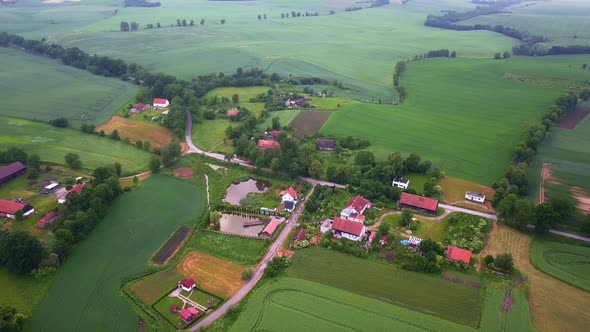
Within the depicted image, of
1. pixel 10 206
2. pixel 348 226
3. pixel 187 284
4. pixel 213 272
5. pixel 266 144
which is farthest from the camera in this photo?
pixel 266 144

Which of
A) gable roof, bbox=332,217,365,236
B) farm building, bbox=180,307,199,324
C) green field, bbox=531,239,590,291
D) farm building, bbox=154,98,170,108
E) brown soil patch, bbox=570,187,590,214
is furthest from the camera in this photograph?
farm building, bbox=154,98,170,108

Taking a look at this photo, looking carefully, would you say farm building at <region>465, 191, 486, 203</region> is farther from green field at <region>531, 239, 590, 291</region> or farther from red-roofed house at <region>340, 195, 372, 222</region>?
red-roofed house at <region>340, 195, 372, 222</region>

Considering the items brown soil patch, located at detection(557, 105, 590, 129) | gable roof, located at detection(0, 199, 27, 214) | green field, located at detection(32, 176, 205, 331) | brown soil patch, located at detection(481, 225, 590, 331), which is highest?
brown soil patch, located at detection(557, 105, 590, 129)

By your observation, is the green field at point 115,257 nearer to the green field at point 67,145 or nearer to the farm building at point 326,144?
the green field at point 67,145

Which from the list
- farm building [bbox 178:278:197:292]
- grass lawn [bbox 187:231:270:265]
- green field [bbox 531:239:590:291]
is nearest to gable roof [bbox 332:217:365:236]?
grass lawn [bbox 187:231:270:265]

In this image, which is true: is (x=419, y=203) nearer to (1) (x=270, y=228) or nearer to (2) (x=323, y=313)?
(1) (x=270, y=228)

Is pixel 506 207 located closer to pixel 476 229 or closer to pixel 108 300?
pixel 476 229

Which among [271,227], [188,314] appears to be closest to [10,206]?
[188,314]

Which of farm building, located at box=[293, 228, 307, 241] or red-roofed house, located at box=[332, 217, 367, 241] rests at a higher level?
red-roofed house, located at box=[332, 217, 367, 241]
